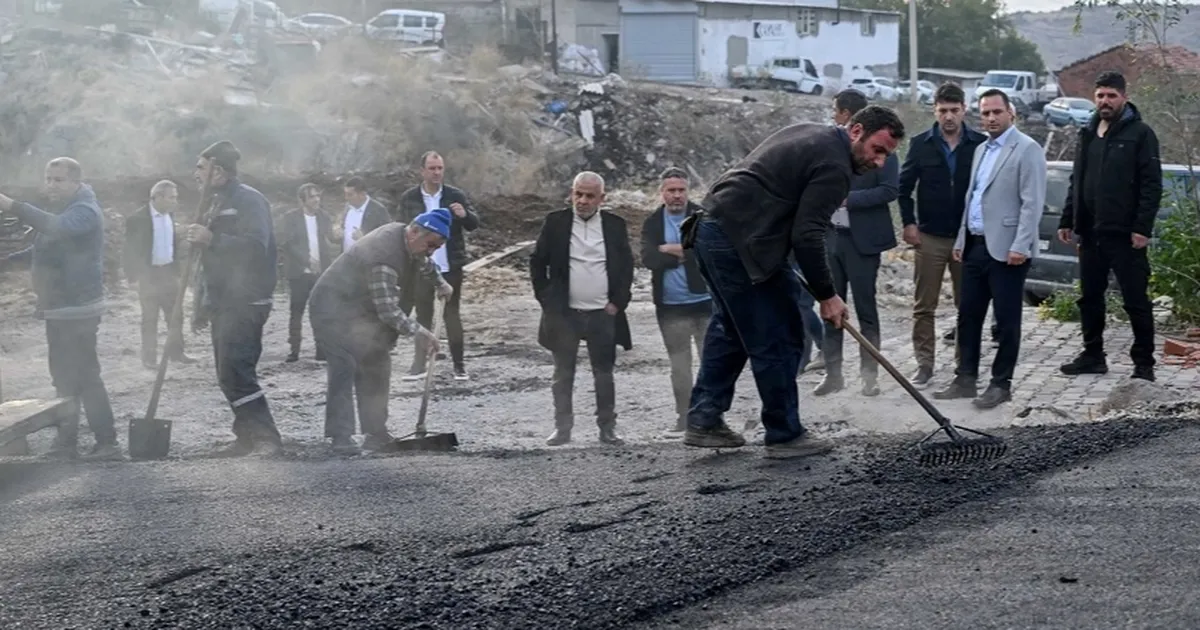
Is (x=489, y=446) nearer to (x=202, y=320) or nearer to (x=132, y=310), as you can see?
(x=202, y=320)

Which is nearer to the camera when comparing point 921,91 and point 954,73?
point 921,91

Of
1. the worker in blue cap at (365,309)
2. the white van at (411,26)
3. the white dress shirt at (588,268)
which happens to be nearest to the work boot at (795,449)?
the white dress shirt at (588,268)

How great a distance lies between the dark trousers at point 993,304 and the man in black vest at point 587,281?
2118 mm

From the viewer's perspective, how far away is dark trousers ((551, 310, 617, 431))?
30.7 feet

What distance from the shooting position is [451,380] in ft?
41.7

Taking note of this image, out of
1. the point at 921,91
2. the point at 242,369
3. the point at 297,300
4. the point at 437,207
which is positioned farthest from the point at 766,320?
the point at 921,91

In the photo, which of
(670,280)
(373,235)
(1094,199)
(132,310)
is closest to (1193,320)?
(1094,199)

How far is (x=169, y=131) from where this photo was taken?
29438 millimetres

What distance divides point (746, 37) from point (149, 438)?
5660 cm

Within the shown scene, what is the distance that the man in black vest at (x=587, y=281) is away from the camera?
9352 millimetres

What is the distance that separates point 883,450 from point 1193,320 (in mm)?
5320

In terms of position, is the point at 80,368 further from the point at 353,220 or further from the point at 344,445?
the point at 353,220

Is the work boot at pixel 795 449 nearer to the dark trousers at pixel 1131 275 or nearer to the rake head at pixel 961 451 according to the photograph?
the rake head at pixel 961 451

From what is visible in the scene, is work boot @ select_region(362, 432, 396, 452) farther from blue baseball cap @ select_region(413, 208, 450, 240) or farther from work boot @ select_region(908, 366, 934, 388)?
work boot @ select_region(908, 366, 934, 388)
